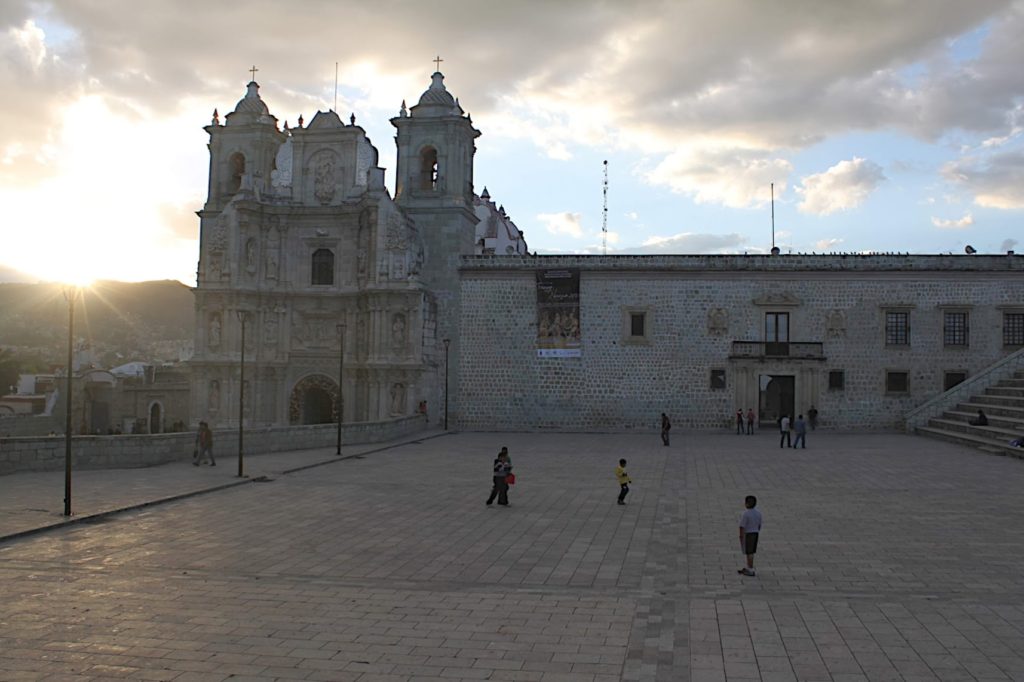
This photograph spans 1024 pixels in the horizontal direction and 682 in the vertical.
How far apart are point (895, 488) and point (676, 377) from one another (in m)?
17.1

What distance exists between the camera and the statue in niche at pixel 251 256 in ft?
119

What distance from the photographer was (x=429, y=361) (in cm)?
3494

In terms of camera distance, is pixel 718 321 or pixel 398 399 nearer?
pixel 398 399

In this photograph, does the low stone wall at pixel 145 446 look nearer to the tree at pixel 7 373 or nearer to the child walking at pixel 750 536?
the child walking at pixel 750 536

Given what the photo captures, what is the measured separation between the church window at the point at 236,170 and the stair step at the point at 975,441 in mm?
31037

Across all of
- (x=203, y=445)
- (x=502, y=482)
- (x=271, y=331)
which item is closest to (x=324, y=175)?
(x=271, y=331)

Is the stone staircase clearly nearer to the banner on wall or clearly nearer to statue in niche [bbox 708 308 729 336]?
statue in niche [bbox 708 308 729 336]

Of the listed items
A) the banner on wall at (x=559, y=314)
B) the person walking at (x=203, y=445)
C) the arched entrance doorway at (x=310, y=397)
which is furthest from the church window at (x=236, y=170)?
the person walking at (x=203, y=445)

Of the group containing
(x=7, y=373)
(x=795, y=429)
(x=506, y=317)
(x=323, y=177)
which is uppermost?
(x=323, y=177)

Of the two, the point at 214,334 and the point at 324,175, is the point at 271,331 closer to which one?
the point at 214,334

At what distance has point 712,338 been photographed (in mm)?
34688

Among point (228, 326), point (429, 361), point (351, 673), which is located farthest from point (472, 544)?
point (228, 326)

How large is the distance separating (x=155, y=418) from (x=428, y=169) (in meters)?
21.9

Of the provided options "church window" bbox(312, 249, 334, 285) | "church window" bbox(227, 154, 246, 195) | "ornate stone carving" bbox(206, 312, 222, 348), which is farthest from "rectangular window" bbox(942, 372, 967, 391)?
"church window" bbox(227, 154, 246, 195)
